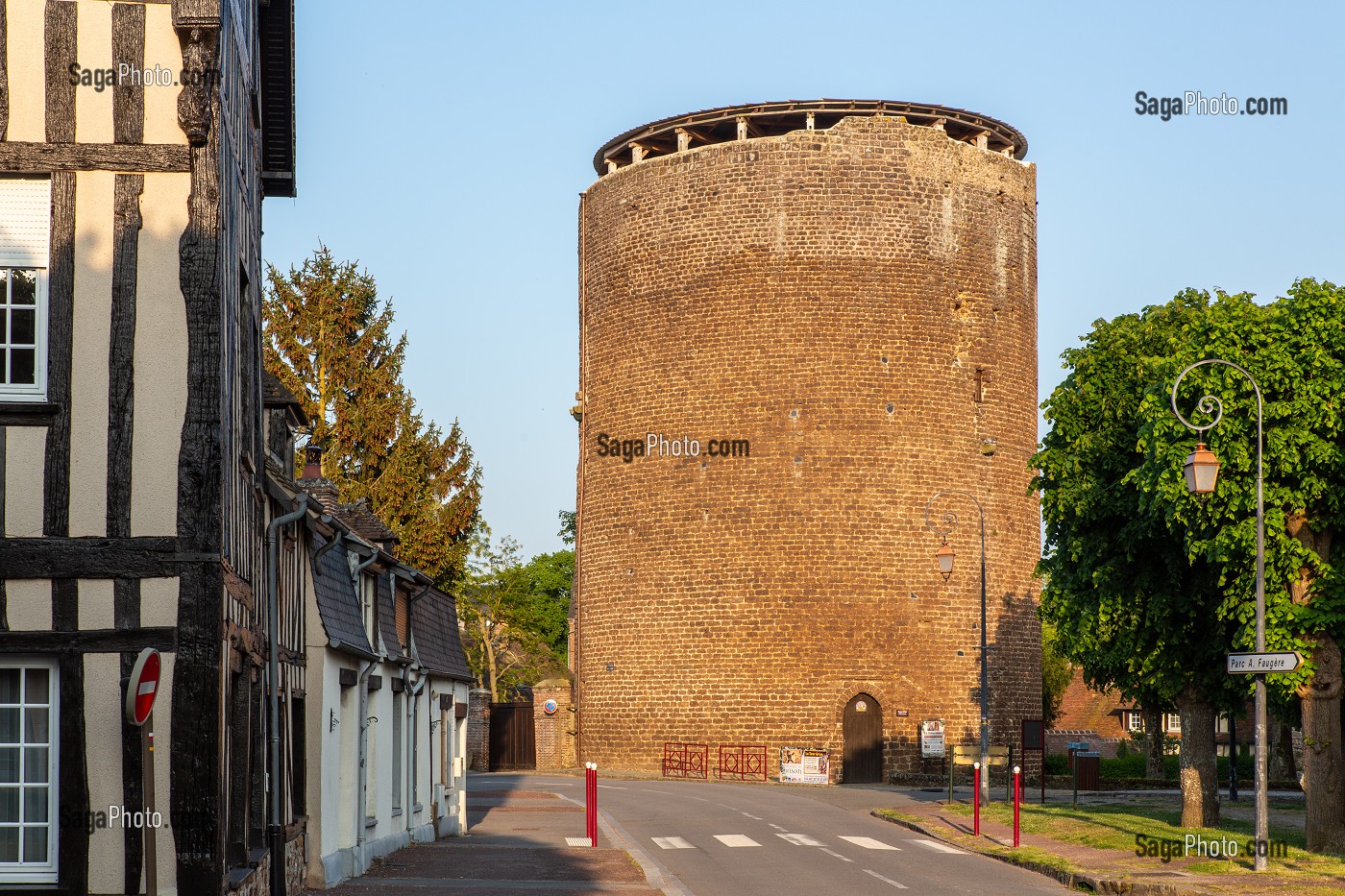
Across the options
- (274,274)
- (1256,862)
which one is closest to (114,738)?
(1256,862)

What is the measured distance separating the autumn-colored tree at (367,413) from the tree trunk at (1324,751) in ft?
81.7

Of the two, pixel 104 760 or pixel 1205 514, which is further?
pixel 1205 514

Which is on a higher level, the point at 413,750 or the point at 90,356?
the point at 90,356

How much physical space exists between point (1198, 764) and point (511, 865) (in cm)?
1155

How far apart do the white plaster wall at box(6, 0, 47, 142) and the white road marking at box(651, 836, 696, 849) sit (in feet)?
Answer: 48.7

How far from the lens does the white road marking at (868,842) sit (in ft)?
74.8

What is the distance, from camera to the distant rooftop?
147ft

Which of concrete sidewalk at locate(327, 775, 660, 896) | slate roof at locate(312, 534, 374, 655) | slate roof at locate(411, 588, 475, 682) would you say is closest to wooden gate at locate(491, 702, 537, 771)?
slate roof at locate(411, 588, 475, 682)

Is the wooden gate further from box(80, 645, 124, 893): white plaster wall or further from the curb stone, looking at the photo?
box(80, 645, 124, 893): white plaster wall

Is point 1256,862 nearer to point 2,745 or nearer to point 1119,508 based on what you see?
point 1119,508

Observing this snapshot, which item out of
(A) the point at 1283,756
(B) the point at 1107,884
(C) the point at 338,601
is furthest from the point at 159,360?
(A) the point at 1283,756

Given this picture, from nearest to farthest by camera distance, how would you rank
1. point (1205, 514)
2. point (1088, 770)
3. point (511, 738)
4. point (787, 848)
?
point (1205, 514)
point (787, 848)
point (1088, 770)
point (511, 738)

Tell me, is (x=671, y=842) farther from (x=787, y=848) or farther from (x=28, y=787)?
(x=28, y=787)

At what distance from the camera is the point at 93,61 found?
10914mm
